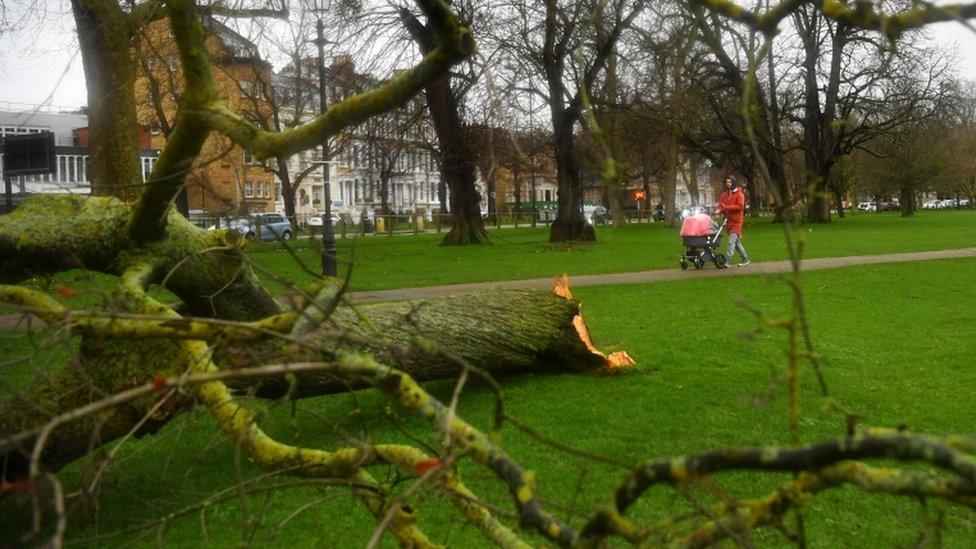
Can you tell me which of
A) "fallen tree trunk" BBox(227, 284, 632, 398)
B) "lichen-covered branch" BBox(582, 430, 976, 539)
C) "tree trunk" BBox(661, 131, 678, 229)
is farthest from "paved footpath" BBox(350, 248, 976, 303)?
"tree trunk" BBox(661, 131, 678, 229)

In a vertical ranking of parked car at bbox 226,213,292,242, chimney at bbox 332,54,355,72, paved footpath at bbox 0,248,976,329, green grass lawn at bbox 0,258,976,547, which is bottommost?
green grass lawn at bbox 0,258,976,547

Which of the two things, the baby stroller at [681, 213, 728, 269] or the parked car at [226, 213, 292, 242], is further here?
the baby stroller at [681, 213, 728, 269]

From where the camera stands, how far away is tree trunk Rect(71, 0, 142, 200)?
1490 centimetres

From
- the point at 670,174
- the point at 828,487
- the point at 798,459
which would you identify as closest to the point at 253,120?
the point at 828,487

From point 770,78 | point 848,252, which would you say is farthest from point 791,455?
point 770,78

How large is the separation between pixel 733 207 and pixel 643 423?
1159 centimetres

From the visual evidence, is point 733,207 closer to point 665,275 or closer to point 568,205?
point 665,275

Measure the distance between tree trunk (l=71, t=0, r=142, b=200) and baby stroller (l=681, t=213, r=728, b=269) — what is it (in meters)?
9.87

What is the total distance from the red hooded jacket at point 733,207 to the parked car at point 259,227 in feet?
48.7

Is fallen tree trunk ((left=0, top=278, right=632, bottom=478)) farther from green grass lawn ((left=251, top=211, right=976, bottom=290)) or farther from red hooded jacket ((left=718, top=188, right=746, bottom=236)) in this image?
red hooded jacket ((left=718, top=188, right=746, bottom=236))

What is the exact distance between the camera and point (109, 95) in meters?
14.7

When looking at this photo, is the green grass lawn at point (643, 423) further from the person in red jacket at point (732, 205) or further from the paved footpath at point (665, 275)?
the person in red jacket at point (732, 205)

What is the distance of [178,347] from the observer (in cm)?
527

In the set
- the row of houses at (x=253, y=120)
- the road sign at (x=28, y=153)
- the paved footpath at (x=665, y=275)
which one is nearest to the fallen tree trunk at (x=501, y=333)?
the row of houses at (x=253, y=120)
